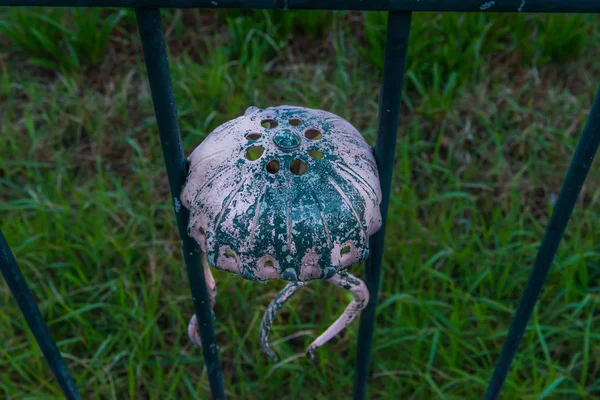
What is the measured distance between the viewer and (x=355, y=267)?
203 cm

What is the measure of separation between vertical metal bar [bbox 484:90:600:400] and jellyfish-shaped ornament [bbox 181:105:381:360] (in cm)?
31

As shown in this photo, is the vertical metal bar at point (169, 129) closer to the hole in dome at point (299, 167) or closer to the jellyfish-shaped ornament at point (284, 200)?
the jellyfish-shaped ornament at point (284, 200)

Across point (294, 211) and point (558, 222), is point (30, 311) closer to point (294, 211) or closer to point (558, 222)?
point (294, 211)

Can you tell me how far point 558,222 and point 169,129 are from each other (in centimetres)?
62

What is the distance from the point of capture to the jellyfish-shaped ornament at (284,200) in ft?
2.71

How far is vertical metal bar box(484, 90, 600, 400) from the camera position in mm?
905

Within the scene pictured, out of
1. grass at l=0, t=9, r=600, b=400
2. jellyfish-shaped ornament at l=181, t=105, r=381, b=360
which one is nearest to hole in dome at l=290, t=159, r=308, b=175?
jellyfish-shaped ornament at l=181, t=105, r=381, b=360

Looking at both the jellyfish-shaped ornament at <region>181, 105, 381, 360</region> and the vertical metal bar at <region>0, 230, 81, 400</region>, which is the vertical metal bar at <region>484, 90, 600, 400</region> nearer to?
the jellyfish-shaped ornament at <region>181, 105, 381, 360</region>

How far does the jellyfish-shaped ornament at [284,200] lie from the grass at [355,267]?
3.12 ft

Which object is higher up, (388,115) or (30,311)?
(388,115)

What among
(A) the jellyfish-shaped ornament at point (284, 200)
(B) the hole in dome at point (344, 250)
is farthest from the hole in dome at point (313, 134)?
(B) the hole in dome at point (344, 250)

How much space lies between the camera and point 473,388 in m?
1.74

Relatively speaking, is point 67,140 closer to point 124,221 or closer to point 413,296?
point 124,221

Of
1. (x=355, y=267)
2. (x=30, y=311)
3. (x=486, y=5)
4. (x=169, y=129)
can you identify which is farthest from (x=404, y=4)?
(x=355, y=267)
